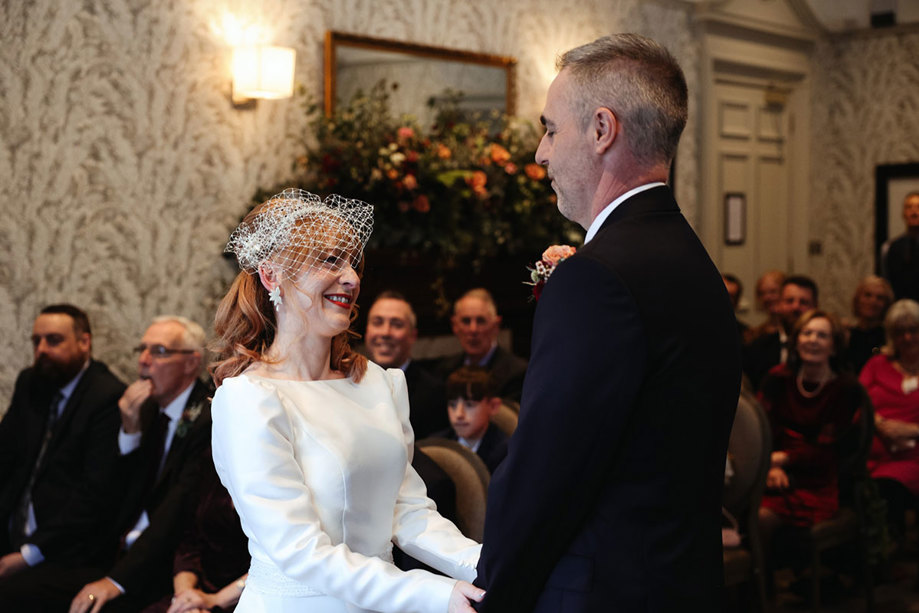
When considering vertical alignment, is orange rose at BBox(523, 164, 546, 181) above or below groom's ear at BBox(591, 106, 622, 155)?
above

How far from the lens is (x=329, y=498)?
1.96 m

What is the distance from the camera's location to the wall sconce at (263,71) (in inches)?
200

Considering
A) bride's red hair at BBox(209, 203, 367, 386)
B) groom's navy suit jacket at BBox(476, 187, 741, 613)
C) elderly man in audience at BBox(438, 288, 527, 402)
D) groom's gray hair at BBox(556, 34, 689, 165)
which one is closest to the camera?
groom's navy suit jacket at BBox(476, 187, 741, 613)

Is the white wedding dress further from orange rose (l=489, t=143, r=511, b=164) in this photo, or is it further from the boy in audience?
orange rose (l=489, t=143, r=511, b=164)

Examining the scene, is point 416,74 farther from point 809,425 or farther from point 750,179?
point 750,179

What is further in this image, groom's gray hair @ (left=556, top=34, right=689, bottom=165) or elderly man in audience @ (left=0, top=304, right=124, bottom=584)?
elderly man in audience @ (left=0, top=304, right=124, bottom=584)

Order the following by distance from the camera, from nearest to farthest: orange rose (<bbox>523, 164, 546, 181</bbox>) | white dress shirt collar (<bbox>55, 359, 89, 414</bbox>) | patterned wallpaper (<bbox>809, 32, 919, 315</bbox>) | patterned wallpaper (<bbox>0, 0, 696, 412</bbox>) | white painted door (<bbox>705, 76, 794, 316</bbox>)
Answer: white dress shirt collar (<bbox>55, 359, 89, 414</bbox>), patterned wallpaper (<bbox>0, 0, 696, 412</bbox>), orange rose (<bbox>523, 164, 546, 181</bbox>), white painted door (<bbox>705, 76, 794, 316</bbox>), patterned wallpaper (<bbox>809, 32, 919, 315</bbox>)

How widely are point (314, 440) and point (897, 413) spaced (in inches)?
160

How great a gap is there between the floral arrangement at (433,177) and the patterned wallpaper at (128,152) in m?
0.28

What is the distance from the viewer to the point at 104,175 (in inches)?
188

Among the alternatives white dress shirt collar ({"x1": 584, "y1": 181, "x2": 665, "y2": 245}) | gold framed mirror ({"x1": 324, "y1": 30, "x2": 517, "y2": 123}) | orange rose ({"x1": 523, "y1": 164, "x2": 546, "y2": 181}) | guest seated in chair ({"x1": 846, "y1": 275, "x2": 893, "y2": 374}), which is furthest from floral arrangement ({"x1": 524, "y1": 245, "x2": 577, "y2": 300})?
guest seated in chair ({"x1": 846, "y1": 275, "x2": 893, "y2": 374})

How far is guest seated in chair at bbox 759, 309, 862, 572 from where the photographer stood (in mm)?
4379

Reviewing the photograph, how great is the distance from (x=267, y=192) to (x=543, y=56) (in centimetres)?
238

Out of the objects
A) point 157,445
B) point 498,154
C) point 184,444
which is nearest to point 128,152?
point 157,445
